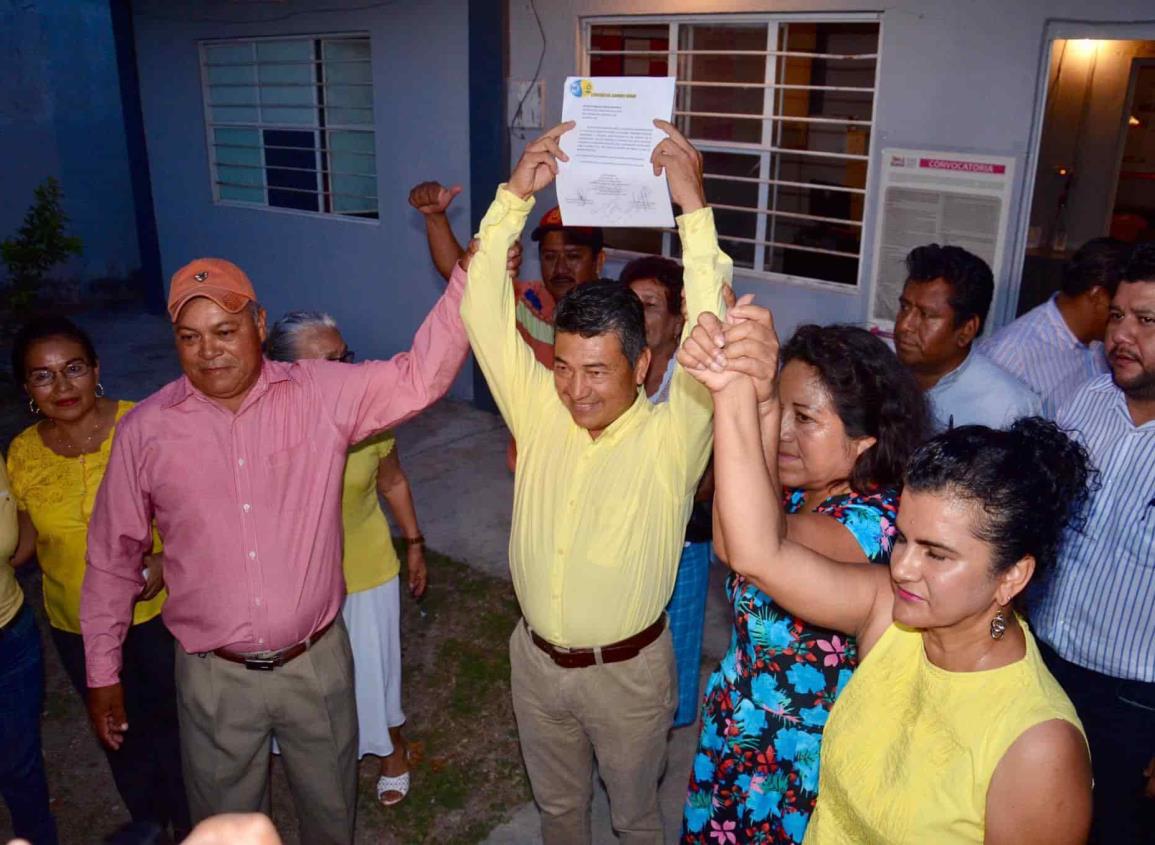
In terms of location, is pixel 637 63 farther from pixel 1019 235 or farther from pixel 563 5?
pixel 1019 235

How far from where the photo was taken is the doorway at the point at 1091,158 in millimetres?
8016

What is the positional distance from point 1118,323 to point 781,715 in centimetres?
164

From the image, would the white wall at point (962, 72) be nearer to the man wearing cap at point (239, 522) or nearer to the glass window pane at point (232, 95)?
the man wearing cap at point (239, 522)

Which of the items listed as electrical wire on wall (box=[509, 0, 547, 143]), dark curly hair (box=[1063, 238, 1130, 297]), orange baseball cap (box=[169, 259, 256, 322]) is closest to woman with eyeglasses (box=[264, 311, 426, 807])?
orange baseball cap (box=[169, 259, 256, 322])

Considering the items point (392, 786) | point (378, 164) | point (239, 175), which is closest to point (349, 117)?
point (378, 164)

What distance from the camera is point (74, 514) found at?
302 cm

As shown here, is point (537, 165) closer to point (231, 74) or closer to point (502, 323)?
point (502, 323)

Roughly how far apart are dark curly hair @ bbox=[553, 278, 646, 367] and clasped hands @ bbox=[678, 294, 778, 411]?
72 cm

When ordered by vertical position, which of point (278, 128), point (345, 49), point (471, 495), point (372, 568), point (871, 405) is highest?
point (345, 49)

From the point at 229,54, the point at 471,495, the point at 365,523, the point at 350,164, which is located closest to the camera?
the point at 365,523

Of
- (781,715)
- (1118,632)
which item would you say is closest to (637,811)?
(781,715)

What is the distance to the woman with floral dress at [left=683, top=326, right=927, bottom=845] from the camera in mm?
2316

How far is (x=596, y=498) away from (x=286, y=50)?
323 inches

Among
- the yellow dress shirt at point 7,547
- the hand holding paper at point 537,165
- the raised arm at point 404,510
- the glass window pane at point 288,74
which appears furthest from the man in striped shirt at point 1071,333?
the glass window pane at point 288,74
